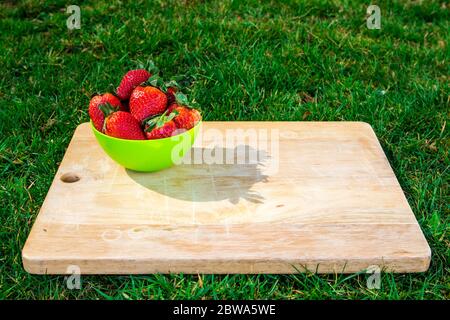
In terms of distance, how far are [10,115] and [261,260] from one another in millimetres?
1523

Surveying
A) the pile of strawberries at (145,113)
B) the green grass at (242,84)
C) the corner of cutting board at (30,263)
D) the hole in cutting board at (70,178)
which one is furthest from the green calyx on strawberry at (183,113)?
the corner of cutting board at (30,263)

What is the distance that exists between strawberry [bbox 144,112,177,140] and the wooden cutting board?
189mm

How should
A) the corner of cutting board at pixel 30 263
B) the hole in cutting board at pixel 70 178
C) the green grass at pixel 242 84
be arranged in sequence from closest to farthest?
the corner of cutting board at pixel 30 263
the green grass at pixel 242 84
the hole in cutting board at pixel 70 178

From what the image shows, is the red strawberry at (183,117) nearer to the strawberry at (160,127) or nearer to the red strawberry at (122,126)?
the strawberry at (160,127)

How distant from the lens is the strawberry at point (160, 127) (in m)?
2.11

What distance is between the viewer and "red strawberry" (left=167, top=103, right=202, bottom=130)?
2.14 m

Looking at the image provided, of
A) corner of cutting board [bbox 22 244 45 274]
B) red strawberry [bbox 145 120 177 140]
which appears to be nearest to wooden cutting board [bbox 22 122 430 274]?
corner of cutting board [bbox 22 244 45 274]

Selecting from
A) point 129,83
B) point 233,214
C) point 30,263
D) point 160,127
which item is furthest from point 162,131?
point 30,263

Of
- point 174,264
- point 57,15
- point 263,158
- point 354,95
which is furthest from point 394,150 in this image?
point 57,15

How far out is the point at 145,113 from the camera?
6.95 feet

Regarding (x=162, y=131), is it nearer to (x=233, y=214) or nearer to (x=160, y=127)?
(x=160, y=127)

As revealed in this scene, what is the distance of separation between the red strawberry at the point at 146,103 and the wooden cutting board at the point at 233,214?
0.25 meters

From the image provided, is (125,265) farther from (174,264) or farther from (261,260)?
(261,260)

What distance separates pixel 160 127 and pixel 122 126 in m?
0.12
